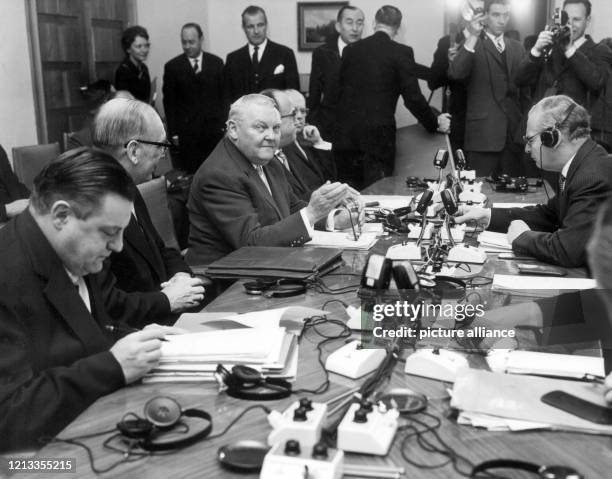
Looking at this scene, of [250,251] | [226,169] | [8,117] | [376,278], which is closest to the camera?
[376,278]

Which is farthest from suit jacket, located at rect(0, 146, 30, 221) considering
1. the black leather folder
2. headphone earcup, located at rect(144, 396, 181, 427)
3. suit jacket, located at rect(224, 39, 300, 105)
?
headphone earcup, located at rect(144, 396, 181, 427)

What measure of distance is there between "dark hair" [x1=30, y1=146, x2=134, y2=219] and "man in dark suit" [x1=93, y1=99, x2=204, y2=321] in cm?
89

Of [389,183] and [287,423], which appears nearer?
[287,423]

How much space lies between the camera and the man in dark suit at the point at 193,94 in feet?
23.8

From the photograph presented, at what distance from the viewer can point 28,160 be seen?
4863 millimetres

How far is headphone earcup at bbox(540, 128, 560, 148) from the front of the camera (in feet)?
10.0

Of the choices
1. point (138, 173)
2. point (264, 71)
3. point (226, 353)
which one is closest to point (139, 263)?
point (138, 173)

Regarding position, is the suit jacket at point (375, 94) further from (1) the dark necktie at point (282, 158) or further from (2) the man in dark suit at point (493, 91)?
(1) the dark necktie at point (282, 158)

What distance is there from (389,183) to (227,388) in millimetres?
3542

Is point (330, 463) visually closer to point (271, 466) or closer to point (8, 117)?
point (271, 466)

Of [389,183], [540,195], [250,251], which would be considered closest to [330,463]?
[250,251]

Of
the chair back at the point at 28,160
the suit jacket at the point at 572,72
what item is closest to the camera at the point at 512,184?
the suit jacket at the point at 572,72

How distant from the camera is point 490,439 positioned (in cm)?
138

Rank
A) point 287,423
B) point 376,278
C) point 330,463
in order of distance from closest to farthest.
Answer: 1. point 330,463
2. point 287,423
3. point 376,278
